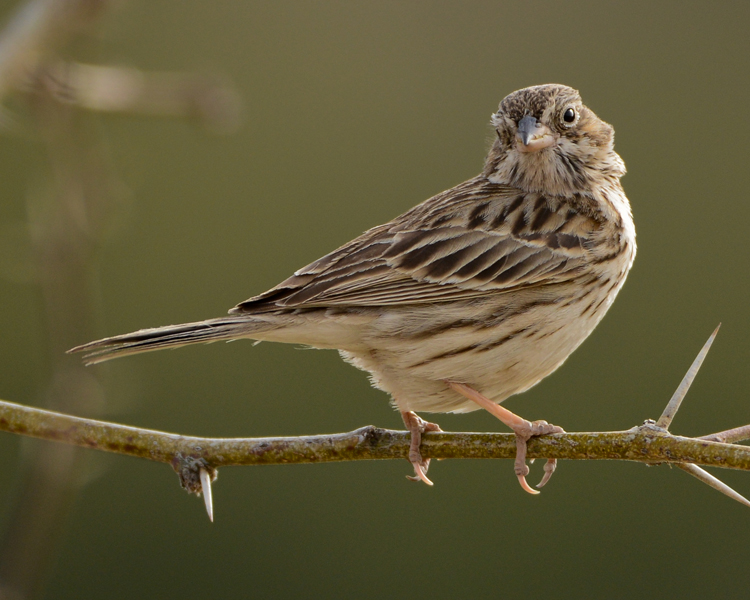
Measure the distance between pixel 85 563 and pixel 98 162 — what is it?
5788mm

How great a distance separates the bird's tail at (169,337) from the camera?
3.93m

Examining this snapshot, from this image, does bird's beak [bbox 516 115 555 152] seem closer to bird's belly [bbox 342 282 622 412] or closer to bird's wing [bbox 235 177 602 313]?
bird's wing [bbox 235 177 602 313]

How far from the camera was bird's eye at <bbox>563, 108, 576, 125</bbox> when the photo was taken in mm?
5430

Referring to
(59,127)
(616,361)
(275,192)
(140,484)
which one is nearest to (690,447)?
(59,127)

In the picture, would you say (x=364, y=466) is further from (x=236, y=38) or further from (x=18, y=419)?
(x=18, y=419)

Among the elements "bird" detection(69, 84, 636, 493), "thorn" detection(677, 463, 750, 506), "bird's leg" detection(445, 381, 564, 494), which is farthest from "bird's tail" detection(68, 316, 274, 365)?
"thorn" detection(677, 463, 750, 506)

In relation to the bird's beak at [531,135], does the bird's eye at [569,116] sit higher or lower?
higher

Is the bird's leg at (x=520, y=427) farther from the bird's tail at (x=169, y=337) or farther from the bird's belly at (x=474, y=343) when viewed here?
the bird's tail at (x=169, y=337)

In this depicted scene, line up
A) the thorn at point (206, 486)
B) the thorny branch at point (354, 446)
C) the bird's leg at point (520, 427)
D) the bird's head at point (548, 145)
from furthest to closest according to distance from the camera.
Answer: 1. the bird's head at point (548, 145)
2. the bird's leg at point (520, 427)
3. the thorn at point (206, 486)
4. the thorny branch at point (354, 446)

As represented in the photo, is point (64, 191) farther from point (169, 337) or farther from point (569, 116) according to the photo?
point (569, 116)

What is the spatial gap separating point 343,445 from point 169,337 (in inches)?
40.0

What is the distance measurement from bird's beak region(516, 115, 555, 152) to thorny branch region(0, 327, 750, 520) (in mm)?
1900

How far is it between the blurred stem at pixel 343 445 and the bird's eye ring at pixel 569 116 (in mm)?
2306

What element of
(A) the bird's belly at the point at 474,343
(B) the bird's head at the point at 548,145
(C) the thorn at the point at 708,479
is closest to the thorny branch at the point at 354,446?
(C) the thorn at the point at 708,479
